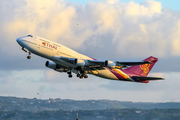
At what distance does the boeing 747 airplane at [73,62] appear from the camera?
60.3 meters

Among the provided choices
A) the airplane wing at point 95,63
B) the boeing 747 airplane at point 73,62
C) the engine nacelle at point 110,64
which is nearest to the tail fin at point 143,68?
the boeing 747 airplane at point 73,62

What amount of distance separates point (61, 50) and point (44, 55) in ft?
12.4

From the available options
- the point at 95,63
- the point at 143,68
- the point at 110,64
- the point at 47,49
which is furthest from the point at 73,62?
the point at 143,68

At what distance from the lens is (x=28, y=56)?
60.3 m

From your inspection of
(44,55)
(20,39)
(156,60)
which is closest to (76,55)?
(44,55)

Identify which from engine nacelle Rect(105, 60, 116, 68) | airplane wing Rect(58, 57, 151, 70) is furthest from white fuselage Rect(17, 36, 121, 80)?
engine nacelle Rect(105, 60, 116, 68)

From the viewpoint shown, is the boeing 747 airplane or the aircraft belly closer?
the boeing 747 airplane

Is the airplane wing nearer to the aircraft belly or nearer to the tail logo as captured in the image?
the aircraft belly

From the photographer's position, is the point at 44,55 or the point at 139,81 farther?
the point at 139,81

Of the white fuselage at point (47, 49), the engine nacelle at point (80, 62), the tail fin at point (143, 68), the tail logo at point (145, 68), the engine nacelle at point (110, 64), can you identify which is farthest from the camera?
the tail logo at point (145, 68)

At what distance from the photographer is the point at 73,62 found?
63.4 m

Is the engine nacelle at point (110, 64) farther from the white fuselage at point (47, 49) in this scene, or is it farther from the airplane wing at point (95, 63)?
the white fuselage at point (47, 49)

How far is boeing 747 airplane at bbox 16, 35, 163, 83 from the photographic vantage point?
6028 centimetres

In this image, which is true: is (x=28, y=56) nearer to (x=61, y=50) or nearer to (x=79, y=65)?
(x=61, y=50)
